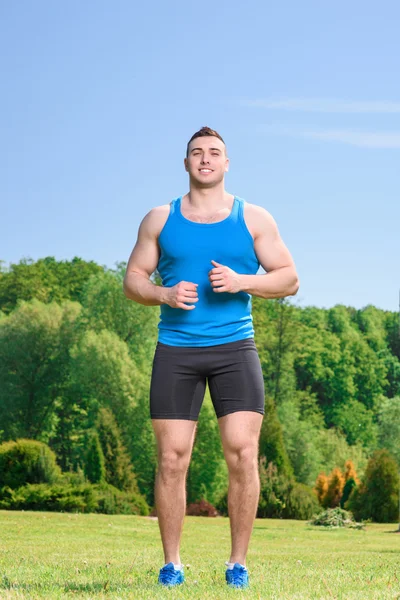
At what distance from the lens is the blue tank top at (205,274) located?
17.7ft

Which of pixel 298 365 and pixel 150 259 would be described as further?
pixel 298 365

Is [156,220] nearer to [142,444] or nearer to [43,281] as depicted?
[142,444]

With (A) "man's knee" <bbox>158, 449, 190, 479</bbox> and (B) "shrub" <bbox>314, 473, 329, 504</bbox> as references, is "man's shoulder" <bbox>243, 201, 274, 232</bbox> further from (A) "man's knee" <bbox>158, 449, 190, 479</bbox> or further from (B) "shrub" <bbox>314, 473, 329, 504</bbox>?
→ (B) "shrub" <bbox>314, 473, 329, 504</bbox>

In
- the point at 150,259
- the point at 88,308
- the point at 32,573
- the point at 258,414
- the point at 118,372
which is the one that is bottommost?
the point at 32,573

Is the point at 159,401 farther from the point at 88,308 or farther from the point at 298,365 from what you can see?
the point at 298,365

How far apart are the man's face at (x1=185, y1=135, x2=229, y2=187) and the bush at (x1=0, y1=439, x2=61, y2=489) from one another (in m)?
22.1

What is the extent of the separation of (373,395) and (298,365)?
6.48 m

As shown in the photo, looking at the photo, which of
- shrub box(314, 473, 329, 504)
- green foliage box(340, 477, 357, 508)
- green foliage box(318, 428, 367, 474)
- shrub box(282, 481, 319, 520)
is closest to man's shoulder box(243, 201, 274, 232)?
shrub box(282, 481, 319, 520)

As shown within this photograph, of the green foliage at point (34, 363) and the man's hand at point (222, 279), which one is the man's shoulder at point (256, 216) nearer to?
the man's hand at point (222, 279)

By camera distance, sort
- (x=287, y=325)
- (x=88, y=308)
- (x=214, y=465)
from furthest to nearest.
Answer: (x=287, y=325)
(x=88, y=308)
(x=214, y=465)

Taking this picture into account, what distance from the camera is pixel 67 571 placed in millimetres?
6379

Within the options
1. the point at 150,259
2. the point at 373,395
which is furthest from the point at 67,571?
the point at 373,395

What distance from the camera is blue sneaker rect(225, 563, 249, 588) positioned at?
5281 mm

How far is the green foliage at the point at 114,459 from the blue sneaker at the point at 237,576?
991 inches
